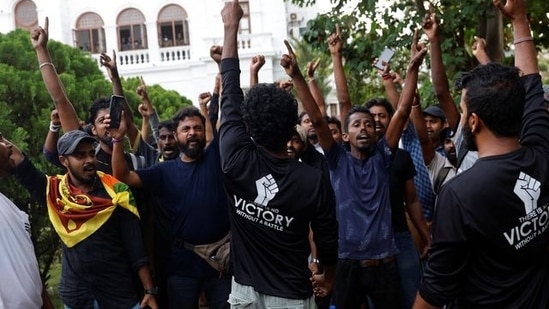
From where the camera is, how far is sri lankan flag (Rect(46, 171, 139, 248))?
160 inches

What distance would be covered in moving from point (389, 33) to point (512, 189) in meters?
6.26

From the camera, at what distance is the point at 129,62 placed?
31.8m

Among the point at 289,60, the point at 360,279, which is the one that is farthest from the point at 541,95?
the point at 360,279

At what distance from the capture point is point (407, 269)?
4.82 metres

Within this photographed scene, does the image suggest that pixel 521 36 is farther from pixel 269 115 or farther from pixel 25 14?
pixel 25 14

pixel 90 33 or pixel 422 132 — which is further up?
pixel 90 33

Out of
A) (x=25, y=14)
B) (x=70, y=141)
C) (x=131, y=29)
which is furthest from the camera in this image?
(x=131, y=29)

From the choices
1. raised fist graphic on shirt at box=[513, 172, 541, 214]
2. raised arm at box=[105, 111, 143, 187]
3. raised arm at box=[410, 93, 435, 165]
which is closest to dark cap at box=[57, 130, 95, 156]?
raised arm at box=[105, 111, 143, 187]

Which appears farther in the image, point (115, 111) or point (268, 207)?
point (115, 111)

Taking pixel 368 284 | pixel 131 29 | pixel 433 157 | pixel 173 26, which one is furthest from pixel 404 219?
pixel 131 29

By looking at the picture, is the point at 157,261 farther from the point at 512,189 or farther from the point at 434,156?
the point at 512,189

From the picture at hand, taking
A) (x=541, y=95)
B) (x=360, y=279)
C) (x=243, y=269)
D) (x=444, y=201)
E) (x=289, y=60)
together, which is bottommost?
(x=360, y=279)

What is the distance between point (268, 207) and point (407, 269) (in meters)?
1.93

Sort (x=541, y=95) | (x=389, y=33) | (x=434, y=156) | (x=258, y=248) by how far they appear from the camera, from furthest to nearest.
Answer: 1. (x=389, y=33)
2. (x=434, y=156)
3. (x=258, y=248)
4. (x=541, y=95)
